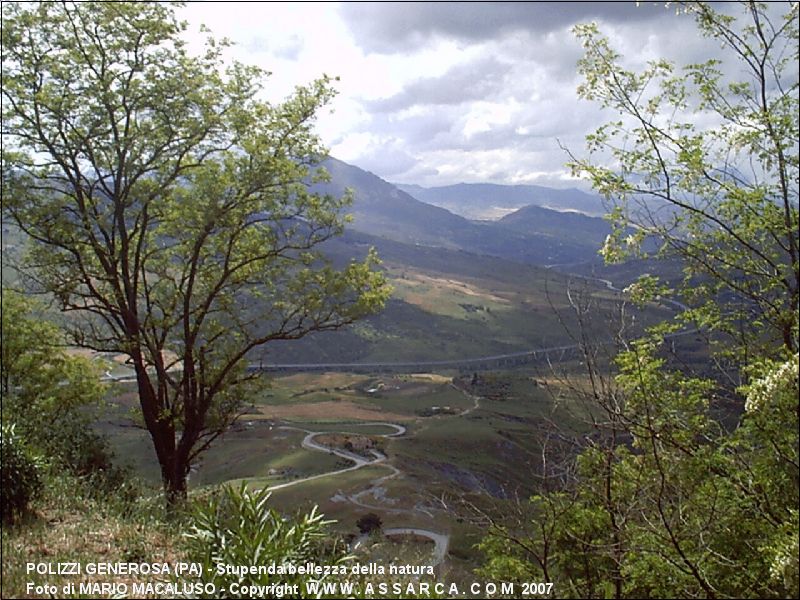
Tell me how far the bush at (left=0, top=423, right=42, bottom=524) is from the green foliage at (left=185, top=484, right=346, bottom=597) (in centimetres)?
393

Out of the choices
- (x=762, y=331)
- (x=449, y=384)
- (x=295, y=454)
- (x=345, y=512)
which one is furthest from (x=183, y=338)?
(x=449, y=384)

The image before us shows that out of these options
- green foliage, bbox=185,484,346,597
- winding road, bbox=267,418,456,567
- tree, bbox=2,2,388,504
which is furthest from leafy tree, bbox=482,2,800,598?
winding road, bbox=267,418,456,567

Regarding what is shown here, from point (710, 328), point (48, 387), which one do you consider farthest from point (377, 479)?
point (710, 328)

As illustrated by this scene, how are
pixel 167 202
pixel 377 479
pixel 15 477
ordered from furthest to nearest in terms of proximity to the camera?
pixel 377 479, pixel 167 202, pixel 15 477

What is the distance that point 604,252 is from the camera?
37.7 ft

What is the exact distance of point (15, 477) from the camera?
32.2 ft

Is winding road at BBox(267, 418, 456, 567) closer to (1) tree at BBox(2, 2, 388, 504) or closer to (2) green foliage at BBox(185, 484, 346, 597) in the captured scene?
(1) tree at BBox(2, 2, 388, 504)

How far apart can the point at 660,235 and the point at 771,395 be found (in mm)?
4382

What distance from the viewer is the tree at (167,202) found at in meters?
16.7

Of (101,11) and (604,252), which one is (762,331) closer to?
(604,252)

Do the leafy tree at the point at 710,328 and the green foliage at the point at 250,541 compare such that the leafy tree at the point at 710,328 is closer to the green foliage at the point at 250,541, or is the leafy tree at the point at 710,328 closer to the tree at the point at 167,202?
the green foliage at the point at 250,541

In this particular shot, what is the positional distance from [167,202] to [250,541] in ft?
47.4

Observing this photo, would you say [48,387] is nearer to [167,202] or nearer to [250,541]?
[167,202]

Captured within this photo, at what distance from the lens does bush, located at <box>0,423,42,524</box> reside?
9719mm
